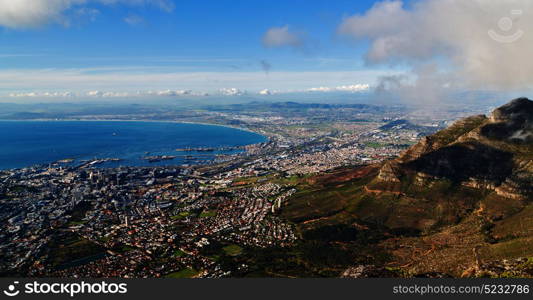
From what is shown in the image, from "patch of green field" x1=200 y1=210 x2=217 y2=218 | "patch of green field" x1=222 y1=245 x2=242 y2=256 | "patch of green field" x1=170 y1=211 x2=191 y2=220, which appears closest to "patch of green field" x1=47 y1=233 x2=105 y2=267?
"patch of green field" x1=170 y1=211 x2=191 y2=220

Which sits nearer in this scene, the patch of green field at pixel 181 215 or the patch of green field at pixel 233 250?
the patch of green field at pixel 233 250

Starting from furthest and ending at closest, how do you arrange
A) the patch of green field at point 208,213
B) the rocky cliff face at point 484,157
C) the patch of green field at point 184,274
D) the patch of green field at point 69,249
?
the patch of green field at point 208,213 → the rocky cliff face at point 484,157 → the patch of green field at point 69,249 → the patch of green field at point 184,274

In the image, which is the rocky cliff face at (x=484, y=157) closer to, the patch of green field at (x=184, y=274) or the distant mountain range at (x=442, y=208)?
the distant mountain range at (x=442, y=208)

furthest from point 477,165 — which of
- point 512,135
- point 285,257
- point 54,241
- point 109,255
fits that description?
point 54,241

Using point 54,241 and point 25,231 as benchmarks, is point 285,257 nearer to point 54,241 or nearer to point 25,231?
point 54,241

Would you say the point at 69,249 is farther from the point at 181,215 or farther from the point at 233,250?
the point at 233,250

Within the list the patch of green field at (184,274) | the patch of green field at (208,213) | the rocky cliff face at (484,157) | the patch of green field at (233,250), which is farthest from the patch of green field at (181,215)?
the rocky cliff face at (484,157)

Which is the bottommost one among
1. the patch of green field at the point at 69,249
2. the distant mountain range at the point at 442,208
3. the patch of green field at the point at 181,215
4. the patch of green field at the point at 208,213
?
the patch of green field at the point at 69,249

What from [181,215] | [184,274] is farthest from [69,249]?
[184,274]

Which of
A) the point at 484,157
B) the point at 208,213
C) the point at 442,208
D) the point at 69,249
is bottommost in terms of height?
the point at 69,249

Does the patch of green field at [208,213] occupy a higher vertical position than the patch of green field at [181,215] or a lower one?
higher
